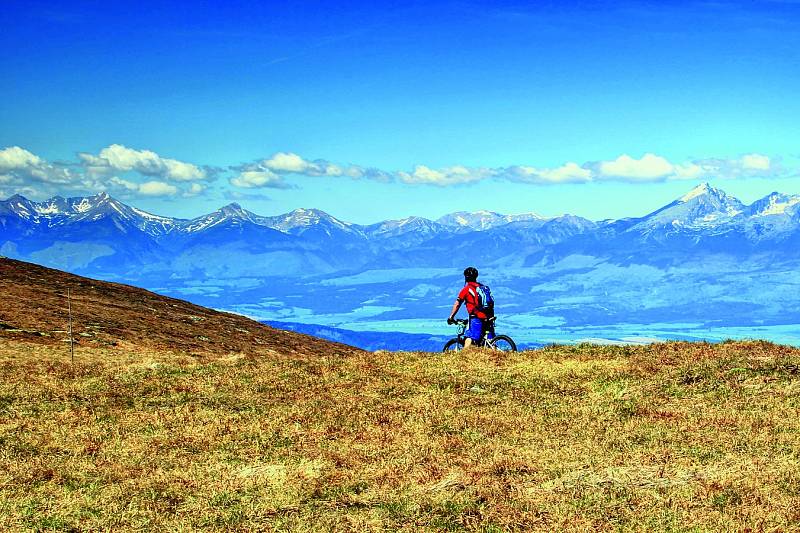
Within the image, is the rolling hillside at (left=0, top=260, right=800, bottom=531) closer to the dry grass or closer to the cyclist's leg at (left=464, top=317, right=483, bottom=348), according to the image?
the dry grass

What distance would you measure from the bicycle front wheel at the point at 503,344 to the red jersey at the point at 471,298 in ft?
4.07

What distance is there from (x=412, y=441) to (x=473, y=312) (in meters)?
11.5

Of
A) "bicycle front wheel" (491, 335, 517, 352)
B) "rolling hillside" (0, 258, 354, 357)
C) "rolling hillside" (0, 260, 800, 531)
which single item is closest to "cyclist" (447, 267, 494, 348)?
"bicycle front wheel" (491, 335, 517, 352)

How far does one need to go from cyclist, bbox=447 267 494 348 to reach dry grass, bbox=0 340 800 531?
168 centimetres

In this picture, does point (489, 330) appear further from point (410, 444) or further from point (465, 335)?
point (410, 444)

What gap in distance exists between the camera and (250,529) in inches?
446

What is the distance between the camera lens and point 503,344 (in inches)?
1129

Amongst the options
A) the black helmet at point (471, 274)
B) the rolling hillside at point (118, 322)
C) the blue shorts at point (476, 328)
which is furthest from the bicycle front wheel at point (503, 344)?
the rolling hillside at point (118, 322)

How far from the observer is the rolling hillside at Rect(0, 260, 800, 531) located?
11945 mm

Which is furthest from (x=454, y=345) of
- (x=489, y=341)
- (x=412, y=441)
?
(x=412, y=441)

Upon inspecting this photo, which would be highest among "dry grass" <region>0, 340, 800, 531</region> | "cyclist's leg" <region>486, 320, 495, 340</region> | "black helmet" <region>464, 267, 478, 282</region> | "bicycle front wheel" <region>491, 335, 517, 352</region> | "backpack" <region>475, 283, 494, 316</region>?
"black helmet" <region>464, 267, 478, 282</region>

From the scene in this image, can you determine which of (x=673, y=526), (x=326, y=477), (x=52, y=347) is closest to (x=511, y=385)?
(x=326, y=477)

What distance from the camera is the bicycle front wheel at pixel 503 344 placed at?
90.3ft

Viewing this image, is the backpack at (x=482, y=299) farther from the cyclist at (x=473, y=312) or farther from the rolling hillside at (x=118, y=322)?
Result: the rolling hillside at (x=118, y=322)
